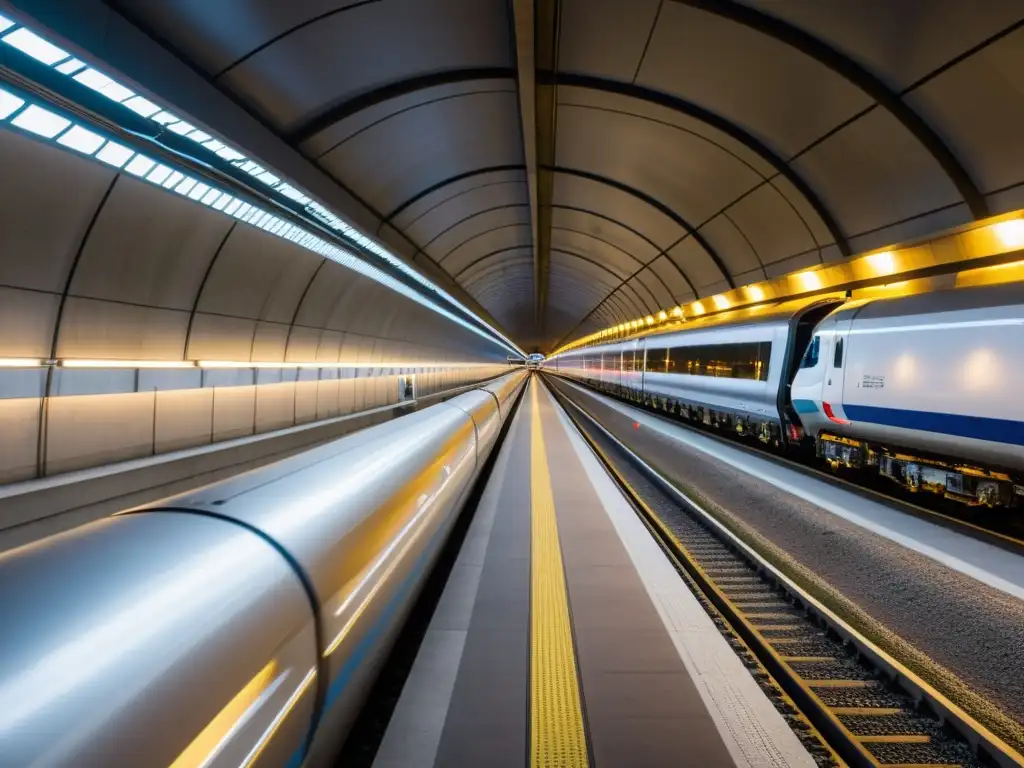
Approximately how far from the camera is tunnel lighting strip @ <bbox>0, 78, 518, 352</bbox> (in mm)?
5098

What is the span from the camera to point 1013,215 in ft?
23.9

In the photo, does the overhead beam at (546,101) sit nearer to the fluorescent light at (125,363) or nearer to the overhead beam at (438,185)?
the overhead beam at (438,185)

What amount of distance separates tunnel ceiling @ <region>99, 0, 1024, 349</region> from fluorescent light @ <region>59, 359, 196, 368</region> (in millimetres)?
3854

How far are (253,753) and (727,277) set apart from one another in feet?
52.0

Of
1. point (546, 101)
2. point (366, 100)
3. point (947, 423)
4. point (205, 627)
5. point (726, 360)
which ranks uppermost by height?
point (546, 101)

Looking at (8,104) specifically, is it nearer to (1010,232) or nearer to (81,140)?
(81,140)

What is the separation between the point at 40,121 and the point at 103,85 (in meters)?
1.20

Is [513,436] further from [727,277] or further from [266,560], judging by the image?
[266,560]

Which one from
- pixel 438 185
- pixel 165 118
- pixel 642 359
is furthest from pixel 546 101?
pixel 642 359

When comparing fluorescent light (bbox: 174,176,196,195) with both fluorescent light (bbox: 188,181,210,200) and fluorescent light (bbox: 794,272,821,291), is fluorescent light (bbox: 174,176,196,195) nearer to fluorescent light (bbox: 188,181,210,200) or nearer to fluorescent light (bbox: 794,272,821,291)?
fluorescent light (bbox: 188,181,210,200)

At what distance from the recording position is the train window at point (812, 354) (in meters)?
10.3

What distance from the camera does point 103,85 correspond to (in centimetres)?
463

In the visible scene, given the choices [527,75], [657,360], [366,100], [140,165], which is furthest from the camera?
[657,360]

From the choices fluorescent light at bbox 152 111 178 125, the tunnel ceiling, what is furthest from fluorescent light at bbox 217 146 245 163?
fluorescent light at bbox 152 111 178 125
